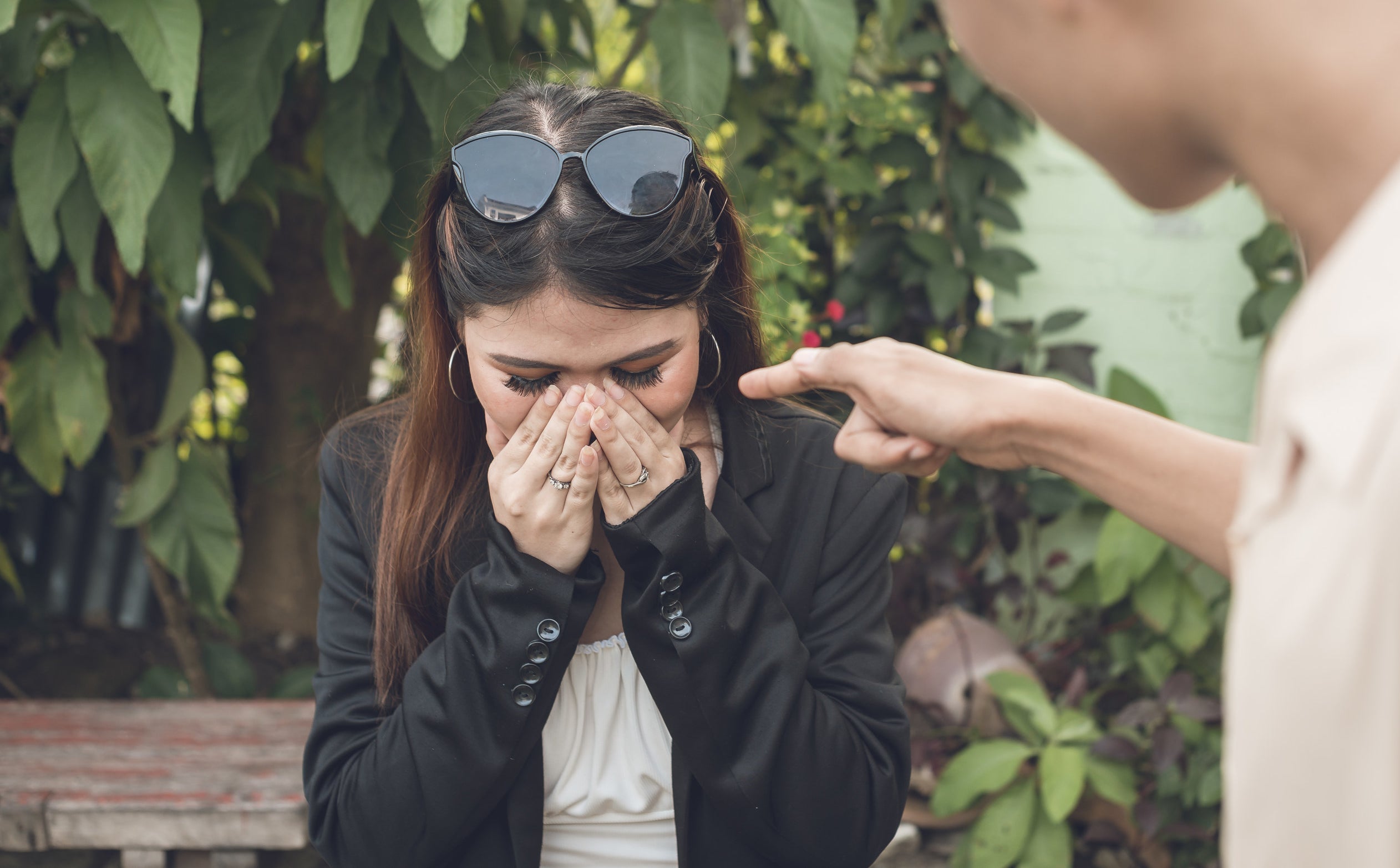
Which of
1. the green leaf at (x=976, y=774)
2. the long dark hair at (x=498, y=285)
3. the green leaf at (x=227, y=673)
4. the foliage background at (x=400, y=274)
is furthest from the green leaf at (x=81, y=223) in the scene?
the green leaf at (x=976, y=774)

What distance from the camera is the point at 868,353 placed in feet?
4.24

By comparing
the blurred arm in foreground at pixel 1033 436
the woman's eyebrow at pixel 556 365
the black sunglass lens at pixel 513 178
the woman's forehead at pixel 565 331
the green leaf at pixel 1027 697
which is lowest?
the green leaf at pixel 1027 697

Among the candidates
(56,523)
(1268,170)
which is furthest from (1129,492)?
(56,523)

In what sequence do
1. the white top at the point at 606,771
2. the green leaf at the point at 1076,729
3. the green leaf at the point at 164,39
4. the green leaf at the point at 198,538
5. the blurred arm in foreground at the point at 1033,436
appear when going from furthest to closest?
the green leaf at the point at 1076,729 < the green leaf at the point at 198,538 < the green leaf at the point at 164,39 < the white top at the point at 606,771 < the blurred arm in foreground at the point at 1033,436

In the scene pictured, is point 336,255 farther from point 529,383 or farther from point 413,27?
point 529,383

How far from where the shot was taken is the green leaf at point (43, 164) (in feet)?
7.06

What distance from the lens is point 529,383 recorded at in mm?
1579

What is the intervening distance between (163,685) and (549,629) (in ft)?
6.67

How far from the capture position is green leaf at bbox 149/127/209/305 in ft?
7.28

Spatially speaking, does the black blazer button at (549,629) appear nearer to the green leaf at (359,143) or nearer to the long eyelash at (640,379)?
the long eyelash at (640,379)

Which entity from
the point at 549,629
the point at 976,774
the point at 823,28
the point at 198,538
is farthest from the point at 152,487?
the point at 976,774

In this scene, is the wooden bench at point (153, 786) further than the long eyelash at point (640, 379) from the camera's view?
Yes

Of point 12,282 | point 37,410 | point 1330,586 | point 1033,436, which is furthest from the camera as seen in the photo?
point 37,410

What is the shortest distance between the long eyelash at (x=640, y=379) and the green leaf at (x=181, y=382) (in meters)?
1.59
